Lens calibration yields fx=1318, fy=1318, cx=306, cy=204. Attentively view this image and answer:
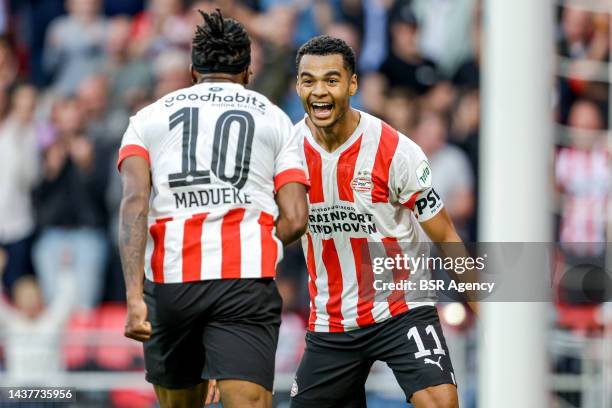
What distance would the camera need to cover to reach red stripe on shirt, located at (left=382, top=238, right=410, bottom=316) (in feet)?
23.0

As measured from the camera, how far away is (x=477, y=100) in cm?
1280

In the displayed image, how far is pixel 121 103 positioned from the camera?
12.5 meters

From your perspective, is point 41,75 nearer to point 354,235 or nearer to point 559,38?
point 559,38

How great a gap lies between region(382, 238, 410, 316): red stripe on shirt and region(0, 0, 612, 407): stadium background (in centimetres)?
460

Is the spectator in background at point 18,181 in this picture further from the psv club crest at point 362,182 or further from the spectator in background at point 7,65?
the psv club crest at point 362,182

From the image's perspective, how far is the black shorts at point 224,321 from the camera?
242 inches

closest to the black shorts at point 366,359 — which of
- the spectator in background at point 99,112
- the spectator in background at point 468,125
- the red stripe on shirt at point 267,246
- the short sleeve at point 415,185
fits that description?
the short sleeve at point 415,185

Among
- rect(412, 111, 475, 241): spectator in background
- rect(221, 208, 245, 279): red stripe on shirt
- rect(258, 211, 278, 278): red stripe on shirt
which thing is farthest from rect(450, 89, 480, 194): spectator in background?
rect(221, 208, 245, 279): red stripe on shirt

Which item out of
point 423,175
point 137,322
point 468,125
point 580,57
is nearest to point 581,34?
point 580,57

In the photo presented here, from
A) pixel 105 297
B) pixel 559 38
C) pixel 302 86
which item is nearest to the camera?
pixel 302 86

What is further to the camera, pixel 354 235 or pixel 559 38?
pixel 559 38

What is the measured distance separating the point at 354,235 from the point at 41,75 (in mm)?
6587

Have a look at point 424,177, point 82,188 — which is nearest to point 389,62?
point 82,188

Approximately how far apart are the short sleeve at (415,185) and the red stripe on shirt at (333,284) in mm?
466
